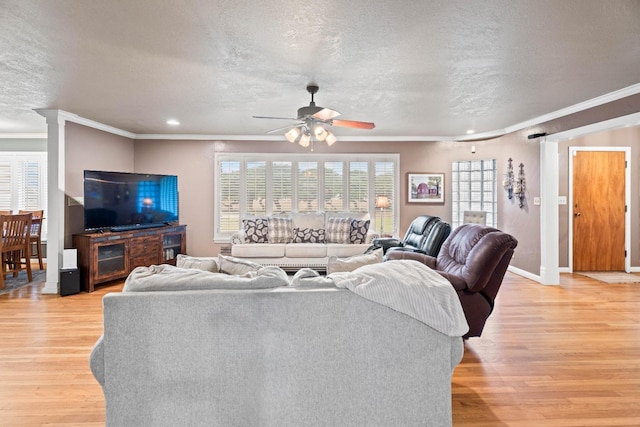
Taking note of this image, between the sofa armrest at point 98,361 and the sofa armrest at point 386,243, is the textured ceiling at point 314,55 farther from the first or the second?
the sofa armrest at point 98,361

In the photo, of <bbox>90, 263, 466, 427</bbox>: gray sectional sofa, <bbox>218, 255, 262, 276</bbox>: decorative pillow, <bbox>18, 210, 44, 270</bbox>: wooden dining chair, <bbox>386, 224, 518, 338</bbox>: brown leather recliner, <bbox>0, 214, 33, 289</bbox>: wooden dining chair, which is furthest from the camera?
<bbox>18, 210, 44, 270</bbox>: wooden dining chair

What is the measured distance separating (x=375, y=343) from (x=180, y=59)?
2.84 meters

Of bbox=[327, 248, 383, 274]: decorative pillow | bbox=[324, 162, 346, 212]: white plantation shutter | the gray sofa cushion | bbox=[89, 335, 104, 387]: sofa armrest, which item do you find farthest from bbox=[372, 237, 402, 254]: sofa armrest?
bbox=[89, 335, 104, 387]: sofa armrest

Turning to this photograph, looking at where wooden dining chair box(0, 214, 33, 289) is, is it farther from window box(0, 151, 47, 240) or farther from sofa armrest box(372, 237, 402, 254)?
sofa armrest box(372, 237, 402, 254)

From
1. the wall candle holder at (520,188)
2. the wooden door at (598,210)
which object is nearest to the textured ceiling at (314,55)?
the wall candle holder at (520,188)

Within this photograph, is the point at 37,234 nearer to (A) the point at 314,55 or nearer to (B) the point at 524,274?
(A) the point at 314,55

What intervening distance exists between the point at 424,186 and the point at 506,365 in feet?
15.7

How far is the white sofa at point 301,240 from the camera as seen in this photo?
18.9ft

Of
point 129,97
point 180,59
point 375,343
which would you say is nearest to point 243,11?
point 180,59

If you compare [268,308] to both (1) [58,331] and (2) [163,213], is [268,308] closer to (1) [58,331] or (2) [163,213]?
(1) [58,331]

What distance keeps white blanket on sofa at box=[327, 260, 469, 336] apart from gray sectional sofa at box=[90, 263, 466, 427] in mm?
45

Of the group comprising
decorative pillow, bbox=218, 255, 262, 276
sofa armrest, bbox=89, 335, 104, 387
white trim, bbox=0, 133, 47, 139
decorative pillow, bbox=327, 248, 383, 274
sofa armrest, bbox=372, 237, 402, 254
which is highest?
white trim, bbox=0, 133, 47, 139

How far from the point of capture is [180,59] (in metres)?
3.08

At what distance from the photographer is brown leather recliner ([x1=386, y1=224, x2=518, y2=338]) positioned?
276 centimetres
